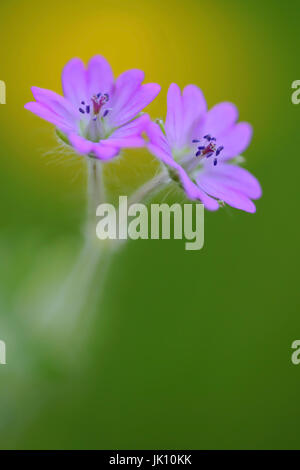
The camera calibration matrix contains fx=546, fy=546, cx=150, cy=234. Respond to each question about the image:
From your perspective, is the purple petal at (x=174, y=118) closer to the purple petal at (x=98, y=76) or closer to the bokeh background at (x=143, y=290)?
the purple petal at (x=98, y=76)

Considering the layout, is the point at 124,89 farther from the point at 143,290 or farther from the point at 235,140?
the point at 143,290

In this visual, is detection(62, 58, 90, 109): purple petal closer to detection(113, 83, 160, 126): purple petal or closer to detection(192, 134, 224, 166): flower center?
detection(113, 83, 160, 126): purple petal

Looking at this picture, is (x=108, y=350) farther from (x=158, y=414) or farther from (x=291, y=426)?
(x=291, y=426)

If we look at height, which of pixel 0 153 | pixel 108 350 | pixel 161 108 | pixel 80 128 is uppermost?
pixel 161 108

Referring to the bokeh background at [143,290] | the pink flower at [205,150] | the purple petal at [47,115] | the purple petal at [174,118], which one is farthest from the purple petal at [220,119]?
the bokeh background at [143,290]

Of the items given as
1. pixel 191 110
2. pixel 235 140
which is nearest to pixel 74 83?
Result: pixel 191 110

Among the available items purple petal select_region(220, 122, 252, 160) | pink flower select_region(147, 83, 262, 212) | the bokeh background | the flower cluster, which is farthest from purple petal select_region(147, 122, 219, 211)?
the bokeh background

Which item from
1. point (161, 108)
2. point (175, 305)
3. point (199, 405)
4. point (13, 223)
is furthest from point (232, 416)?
point (161, 108)
